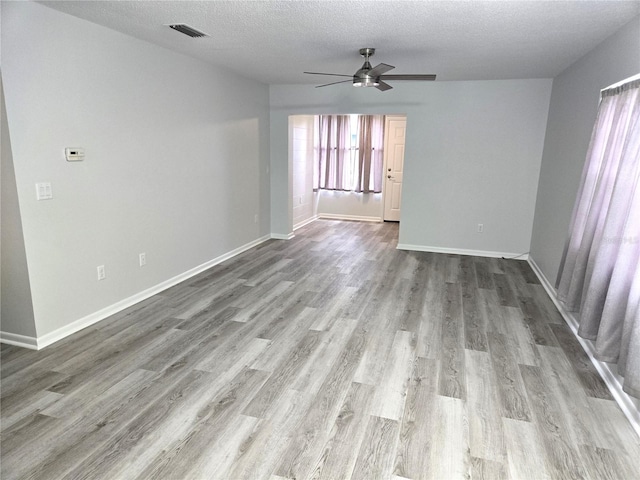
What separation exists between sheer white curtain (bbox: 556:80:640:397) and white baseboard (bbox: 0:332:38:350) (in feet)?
12.6

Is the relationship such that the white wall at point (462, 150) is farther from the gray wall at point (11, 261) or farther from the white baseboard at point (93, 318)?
the gray wall at point (11, 261)

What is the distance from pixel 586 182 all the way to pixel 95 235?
4.05m

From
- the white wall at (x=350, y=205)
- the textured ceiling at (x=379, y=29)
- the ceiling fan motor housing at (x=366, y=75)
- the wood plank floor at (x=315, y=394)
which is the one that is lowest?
the wood plank floor at (x=315, y=394)

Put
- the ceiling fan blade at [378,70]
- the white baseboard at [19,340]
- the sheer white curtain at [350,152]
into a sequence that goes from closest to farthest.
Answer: the white baseboard at [19,340]
the ceiling fan blade at [378,70]
the sheer white curtain at [350,152]

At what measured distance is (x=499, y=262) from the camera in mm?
5562

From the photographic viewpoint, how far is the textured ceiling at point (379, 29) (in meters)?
2.70

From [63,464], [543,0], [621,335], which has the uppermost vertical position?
[543,0]

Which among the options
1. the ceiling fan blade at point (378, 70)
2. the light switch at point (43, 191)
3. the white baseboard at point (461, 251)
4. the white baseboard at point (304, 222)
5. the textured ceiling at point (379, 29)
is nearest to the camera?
the textured ceiling at point (379, 29)

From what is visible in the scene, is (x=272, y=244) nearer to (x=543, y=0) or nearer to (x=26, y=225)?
(x=26, y=225)

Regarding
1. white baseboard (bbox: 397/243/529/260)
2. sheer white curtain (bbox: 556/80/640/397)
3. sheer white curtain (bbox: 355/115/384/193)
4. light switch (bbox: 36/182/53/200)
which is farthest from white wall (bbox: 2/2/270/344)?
sheer white curtain (bbox: 355/115/384/193)

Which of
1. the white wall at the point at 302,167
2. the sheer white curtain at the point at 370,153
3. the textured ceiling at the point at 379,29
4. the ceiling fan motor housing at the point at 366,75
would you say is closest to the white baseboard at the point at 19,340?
the textured ceiling at the point at 379,29

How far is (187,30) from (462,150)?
3.97 meters

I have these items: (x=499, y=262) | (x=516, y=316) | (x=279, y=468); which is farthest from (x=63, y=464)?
(x=499, y=262)

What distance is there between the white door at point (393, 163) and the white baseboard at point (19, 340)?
6.54 metres
